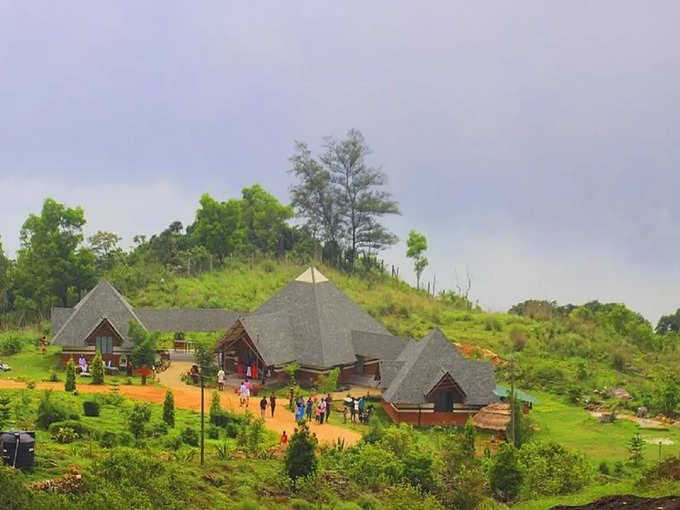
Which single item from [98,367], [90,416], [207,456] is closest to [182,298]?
[98,367]

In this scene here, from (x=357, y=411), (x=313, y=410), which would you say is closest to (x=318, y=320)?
(x=313, y=410)

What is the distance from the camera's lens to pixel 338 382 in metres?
47.7

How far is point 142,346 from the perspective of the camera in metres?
45.5

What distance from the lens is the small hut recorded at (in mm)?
36188

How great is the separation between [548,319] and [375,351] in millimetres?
28201

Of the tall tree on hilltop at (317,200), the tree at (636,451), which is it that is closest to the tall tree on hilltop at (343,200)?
the tall tree on hilltop at (317,200)

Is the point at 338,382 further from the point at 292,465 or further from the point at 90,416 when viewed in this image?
the point at 292,465

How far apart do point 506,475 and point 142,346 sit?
86.9 ft

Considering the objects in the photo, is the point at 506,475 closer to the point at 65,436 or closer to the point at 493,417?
the point at 493,417

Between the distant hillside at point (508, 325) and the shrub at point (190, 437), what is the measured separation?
24.4 meters

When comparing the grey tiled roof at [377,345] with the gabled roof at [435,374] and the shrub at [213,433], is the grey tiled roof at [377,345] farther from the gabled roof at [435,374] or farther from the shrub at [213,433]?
the shrub at [213,433]

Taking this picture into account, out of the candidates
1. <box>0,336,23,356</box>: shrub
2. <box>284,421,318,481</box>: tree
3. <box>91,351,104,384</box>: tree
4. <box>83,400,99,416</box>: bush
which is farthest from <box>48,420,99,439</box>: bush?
<box>0,336,23,356</box>: shrub

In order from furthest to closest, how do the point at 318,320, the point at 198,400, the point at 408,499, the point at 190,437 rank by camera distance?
the point at 318,320 → the point at 198,400 → the point at 190,437 → the point at 408,499

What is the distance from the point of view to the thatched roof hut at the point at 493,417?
36250 millimetres
